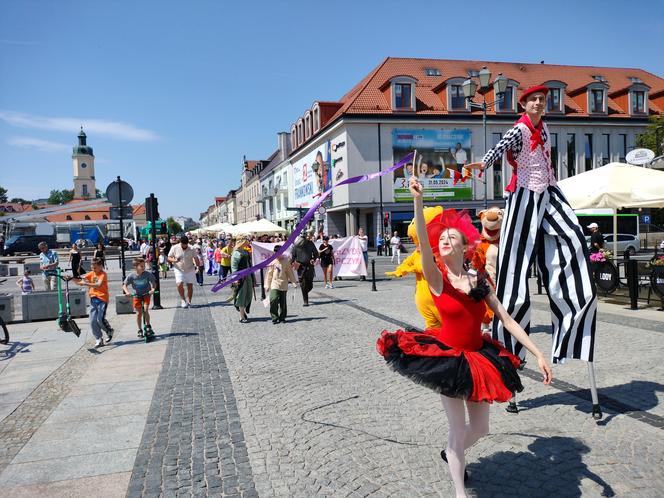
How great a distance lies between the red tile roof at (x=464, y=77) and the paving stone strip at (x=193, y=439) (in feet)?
112

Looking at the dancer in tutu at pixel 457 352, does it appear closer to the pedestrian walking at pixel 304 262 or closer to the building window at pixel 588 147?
the pedestrian walking at pixel 304 262

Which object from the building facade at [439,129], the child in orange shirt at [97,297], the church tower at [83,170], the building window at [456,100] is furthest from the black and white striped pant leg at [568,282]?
the church tower at [83,170]

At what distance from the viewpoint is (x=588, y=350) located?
13.9 feet

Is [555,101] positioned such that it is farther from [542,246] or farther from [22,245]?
[22,245]

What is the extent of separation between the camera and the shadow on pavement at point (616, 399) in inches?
180

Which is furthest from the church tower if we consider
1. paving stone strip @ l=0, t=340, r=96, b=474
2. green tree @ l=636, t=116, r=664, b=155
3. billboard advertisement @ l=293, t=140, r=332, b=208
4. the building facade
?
paving stone strip @ l=0, t=340, r=96, b=474

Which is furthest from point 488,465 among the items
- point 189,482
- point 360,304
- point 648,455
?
point 360,304

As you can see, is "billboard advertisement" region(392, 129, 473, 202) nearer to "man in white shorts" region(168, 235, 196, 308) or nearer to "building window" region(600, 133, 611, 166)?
"building window" region(600, 133, 611, 166)

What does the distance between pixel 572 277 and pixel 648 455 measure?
1353 mm

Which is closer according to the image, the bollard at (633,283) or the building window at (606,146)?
the bollard at (633,283)

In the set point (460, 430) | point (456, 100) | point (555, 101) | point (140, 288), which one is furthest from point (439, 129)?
point (460, 430)

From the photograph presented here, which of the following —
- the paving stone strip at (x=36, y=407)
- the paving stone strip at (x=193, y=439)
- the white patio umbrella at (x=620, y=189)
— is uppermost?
the white patio umbrella at (x=620, y=189)

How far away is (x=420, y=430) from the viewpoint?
14.0 ft

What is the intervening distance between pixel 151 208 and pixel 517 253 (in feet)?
37.9
